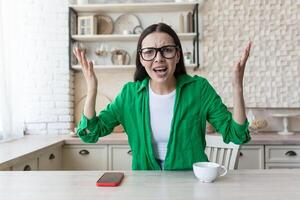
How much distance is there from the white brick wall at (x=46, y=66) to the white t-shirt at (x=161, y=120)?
74.9 inches

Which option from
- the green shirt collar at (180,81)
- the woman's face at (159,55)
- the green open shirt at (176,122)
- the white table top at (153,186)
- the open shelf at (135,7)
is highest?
the open shelf at (135,7)

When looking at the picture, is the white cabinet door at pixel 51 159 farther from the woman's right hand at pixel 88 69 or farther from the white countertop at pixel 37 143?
the woman's right hand at pixel 88 69

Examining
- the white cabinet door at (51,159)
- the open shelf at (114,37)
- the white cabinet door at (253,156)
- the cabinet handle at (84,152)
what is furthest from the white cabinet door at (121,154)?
the open shelf at (114,37)

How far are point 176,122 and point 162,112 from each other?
0.09 metres

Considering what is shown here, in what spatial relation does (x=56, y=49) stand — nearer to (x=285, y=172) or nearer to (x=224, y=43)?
(x=224, y=43)

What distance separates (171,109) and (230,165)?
0.53 meters

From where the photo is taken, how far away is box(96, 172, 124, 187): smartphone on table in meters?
1.13

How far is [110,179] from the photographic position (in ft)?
3.89

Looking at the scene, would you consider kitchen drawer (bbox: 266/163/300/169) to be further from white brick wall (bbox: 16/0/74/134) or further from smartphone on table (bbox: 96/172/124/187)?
white brick wall (bbox: 16/0/74/134)

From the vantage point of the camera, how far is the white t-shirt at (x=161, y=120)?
4.91 feet

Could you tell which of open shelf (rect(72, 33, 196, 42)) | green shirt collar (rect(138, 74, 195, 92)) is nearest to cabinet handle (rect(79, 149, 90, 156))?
open shelf (rect(72, 33, 196, 42))

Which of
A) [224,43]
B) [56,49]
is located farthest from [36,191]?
[224,43]

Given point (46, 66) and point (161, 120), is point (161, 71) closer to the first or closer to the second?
point (161, 120)

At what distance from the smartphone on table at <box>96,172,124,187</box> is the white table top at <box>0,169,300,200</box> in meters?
0.02
